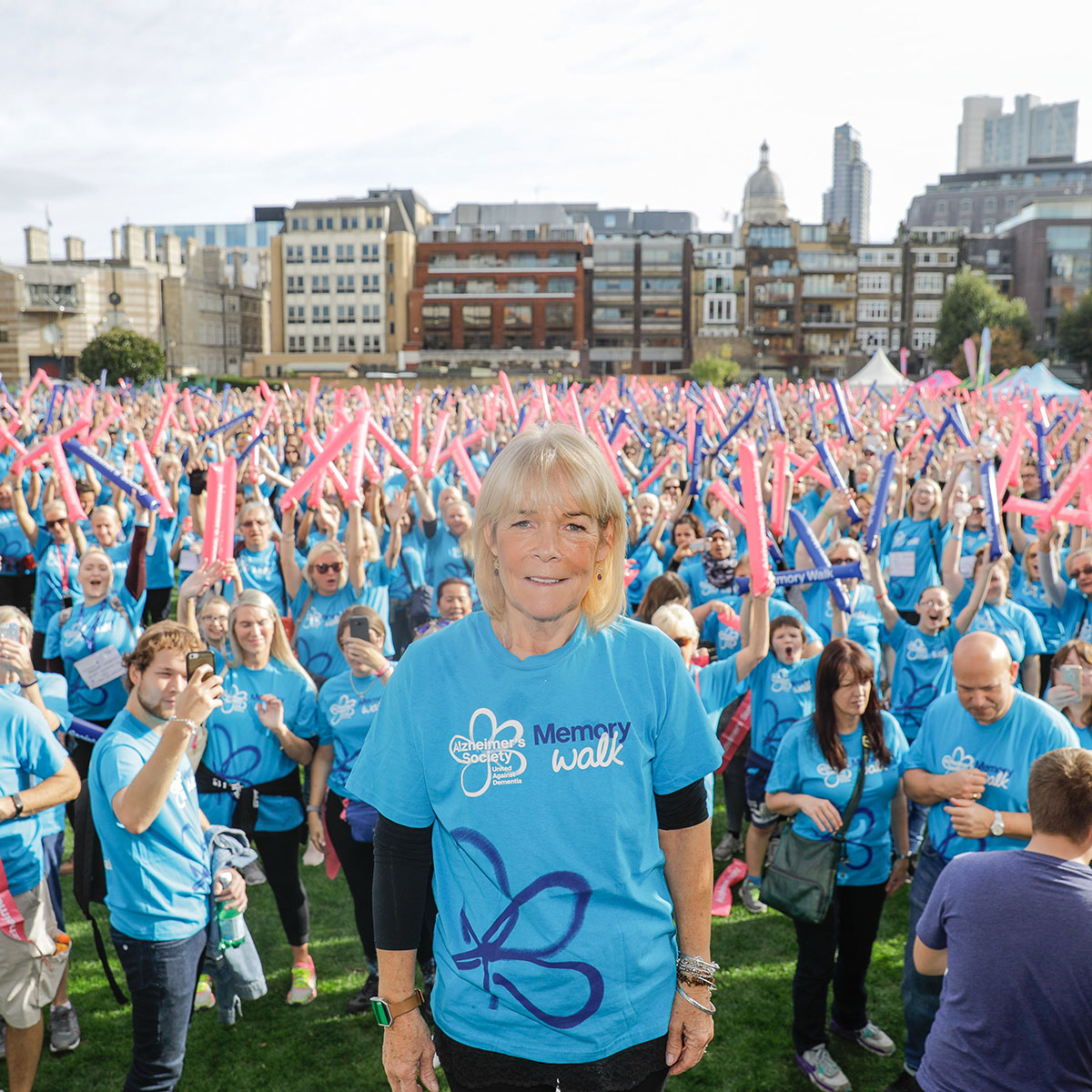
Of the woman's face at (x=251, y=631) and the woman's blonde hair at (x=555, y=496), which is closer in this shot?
the woman's blonde hair at (x=555, y=496)

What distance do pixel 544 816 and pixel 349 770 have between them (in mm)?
2985

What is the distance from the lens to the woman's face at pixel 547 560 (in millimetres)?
2055

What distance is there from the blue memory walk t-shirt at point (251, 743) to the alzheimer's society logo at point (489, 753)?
114 inches

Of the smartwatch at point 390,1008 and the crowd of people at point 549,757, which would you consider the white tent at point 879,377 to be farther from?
the smartwatch at point 390,1008

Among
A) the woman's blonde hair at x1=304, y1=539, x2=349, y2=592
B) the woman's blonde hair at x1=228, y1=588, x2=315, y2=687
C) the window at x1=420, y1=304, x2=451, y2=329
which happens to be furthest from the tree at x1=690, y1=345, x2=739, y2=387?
the woman's blonde hair at x1=228, y1=588, x2=315, y2=687

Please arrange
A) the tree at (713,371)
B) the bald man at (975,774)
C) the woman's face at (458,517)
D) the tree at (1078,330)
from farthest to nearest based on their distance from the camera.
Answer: the tree at (1078,330) → the tree at (713,371) → the woman's face at (458,517) → the bald man at (975,774)

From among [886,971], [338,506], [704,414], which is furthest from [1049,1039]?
[704,414]

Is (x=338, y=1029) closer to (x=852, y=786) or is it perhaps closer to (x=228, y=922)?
(x=228, y=922)

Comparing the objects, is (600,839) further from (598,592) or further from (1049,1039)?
(1049,1039)

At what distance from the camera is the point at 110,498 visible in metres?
10.2

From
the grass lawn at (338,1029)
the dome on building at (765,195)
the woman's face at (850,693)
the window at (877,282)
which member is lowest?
the grass lawn at (338,1029)

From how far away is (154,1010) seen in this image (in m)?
3.27

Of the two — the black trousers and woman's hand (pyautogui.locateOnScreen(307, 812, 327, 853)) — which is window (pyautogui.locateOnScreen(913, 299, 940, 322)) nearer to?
the black trousers

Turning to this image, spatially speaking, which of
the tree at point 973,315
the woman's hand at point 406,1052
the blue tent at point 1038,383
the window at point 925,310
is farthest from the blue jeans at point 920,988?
the window at point 925,310
